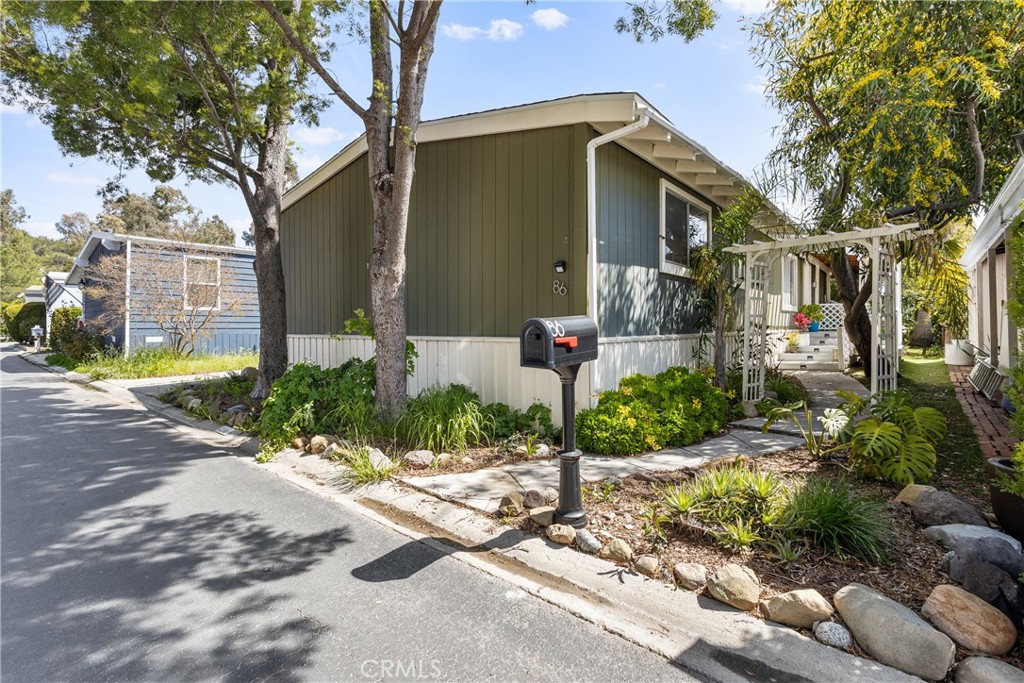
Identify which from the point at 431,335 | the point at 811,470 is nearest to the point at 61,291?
the point at 431,335

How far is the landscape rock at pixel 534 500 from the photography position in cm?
363

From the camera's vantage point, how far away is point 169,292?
13.7m

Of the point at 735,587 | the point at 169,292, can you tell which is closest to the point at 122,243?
the point at 169,292

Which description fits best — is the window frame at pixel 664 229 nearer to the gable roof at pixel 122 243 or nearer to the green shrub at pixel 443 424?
the green shrub at pixel 443 424

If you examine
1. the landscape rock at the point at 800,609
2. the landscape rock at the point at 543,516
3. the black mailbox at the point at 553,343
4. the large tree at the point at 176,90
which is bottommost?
the landscape rock at the point at 800,609

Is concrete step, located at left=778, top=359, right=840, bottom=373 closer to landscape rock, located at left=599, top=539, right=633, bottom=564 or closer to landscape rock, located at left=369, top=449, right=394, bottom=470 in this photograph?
landscape rock, located at left=369, top=449, right=394, bottom=470

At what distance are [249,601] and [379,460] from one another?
2.07 meters

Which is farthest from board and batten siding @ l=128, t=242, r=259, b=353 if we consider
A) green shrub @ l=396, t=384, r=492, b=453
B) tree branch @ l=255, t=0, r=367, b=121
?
green shrub @ l=396, t=384, r=492, b=453

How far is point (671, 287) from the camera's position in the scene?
24.6 ft

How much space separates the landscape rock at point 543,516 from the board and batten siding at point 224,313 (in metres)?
13.8

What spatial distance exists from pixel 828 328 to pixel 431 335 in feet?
41.7

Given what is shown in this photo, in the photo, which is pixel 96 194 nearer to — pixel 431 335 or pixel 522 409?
pixel 431 335

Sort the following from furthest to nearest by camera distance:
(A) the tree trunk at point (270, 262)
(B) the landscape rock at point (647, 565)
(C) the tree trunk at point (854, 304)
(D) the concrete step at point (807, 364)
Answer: (D) the concrete step at point (807, 364) → (C) the tree trunk at point (854, 304) → (A) the tree trunk at point (270, 262) → (B) the landscape rock at point (647, 565)

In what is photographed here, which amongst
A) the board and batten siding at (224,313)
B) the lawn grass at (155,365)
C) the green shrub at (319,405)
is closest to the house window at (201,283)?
the board and batten siding at (224,313)
